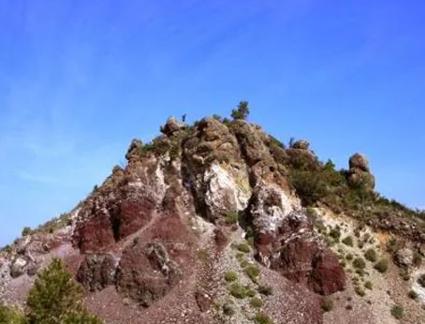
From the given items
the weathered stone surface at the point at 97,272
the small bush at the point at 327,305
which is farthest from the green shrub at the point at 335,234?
the weathered stone surface at the point at 97,272

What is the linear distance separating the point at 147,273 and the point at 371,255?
1903 cm

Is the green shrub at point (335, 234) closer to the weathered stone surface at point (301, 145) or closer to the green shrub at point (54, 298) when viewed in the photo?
the weathered stone surface at point (301, 145)

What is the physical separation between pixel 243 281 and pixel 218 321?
184 inches

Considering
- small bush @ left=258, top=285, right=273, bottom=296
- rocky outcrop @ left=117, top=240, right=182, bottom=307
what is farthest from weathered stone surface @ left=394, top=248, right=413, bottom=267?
rocky outcrop @ left=117, top=240, right=182, bottom=307

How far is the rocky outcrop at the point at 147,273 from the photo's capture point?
50703mm

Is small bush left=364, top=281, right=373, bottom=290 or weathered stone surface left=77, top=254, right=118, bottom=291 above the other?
weathered stone surface left=77, top=254, right=118, bottom=291

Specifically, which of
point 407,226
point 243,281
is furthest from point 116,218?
point 407,226

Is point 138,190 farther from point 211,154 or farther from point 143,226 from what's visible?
point 211,154

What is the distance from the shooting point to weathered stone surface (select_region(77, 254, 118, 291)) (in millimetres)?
52719

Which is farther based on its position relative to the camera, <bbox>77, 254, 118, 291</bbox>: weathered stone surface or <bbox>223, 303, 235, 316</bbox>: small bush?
<bbox>77, 254, 118, 291</bbox>: weathered stone surface

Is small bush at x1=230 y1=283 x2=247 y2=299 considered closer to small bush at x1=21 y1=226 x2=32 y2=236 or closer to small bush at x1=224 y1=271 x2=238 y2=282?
small bush at x1=224 y1=271 x2=238 y2=282

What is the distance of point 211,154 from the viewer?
197 ft

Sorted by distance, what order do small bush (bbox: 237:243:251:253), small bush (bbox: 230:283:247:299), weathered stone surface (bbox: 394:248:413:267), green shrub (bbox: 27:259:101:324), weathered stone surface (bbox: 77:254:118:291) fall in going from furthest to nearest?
small bush (bbox: 237:243:251:253), weathered stone surface (bbox: 394:248:413:267), weathered stone surface (bbox: 77:254:118:291), small bush (bbox: 230:283:247:299), green shrub (bbox: 27:259:101:324)

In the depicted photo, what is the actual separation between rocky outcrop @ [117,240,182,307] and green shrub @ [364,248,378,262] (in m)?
16.1
